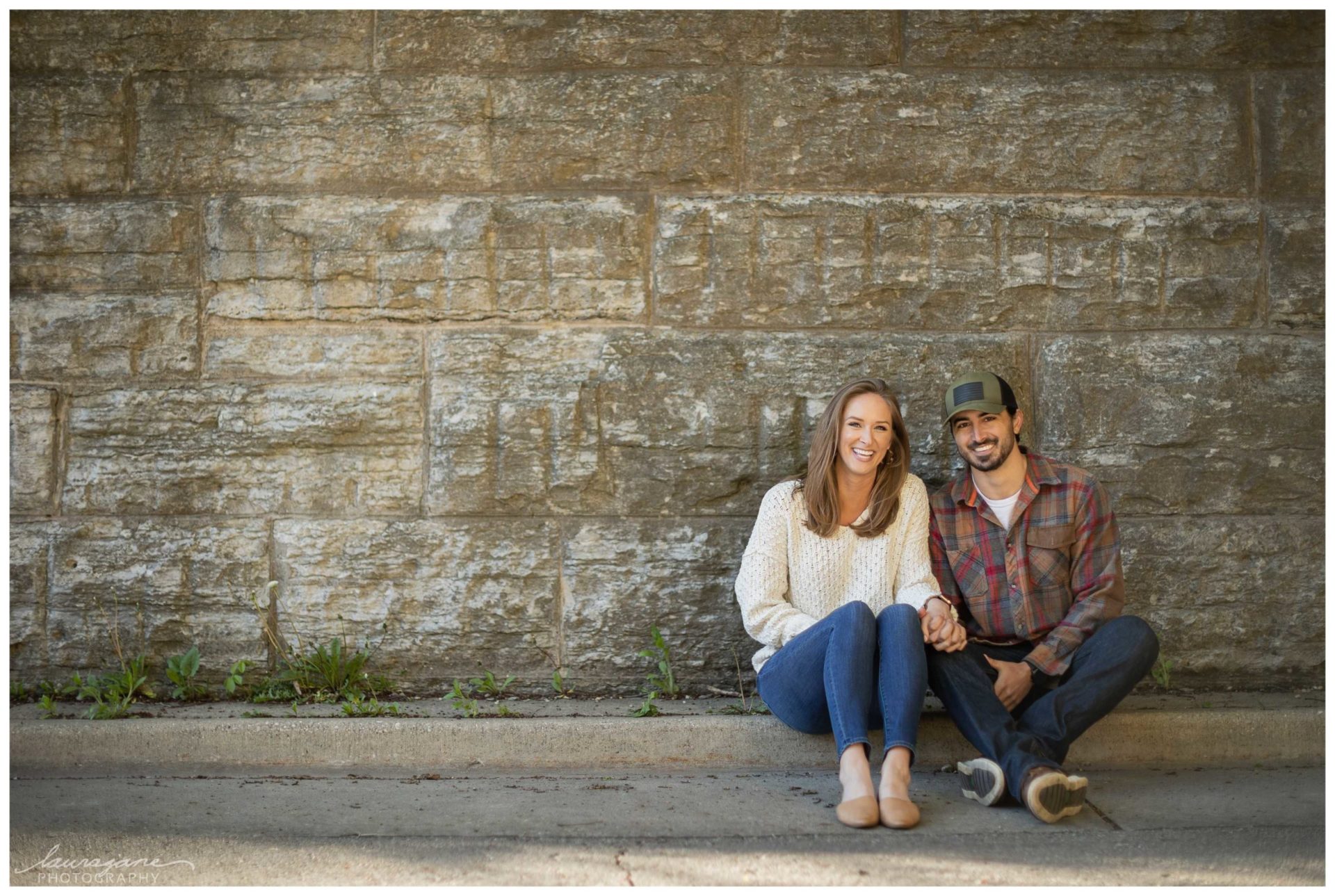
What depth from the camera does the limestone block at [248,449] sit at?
3.91 meters

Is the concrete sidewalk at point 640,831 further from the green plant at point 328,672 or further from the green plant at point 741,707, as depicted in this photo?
the green plant at point 328,672

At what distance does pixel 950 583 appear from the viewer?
3537 millimetres

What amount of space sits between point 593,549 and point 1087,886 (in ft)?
6.58

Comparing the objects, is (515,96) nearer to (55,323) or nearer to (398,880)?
(55,323)

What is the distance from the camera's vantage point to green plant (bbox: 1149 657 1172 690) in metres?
3.90

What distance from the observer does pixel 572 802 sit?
3107 mm

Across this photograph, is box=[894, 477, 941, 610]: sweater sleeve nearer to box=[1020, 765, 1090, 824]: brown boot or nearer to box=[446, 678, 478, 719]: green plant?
box=[1020, 765, 1090, 824]: brown boot

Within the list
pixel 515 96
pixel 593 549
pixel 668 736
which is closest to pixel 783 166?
pixel 515 96

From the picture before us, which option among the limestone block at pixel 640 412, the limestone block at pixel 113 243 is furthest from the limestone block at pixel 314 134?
the limestone block at pixel 640 412

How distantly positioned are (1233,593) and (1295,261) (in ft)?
4.05

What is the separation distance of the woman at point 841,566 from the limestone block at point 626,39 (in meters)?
1.35

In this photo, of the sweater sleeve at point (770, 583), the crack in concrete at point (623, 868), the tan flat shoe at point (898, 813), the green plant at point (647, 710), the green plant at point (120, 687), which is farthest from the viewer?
the green plant at point (120, 687)

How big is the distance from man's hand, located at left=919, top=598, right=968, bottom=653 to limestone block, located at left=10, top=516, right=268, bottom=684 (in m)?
2.34

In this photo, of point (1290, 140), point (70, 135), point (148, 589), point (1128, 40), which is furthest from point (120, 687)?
point (1290, 140)
